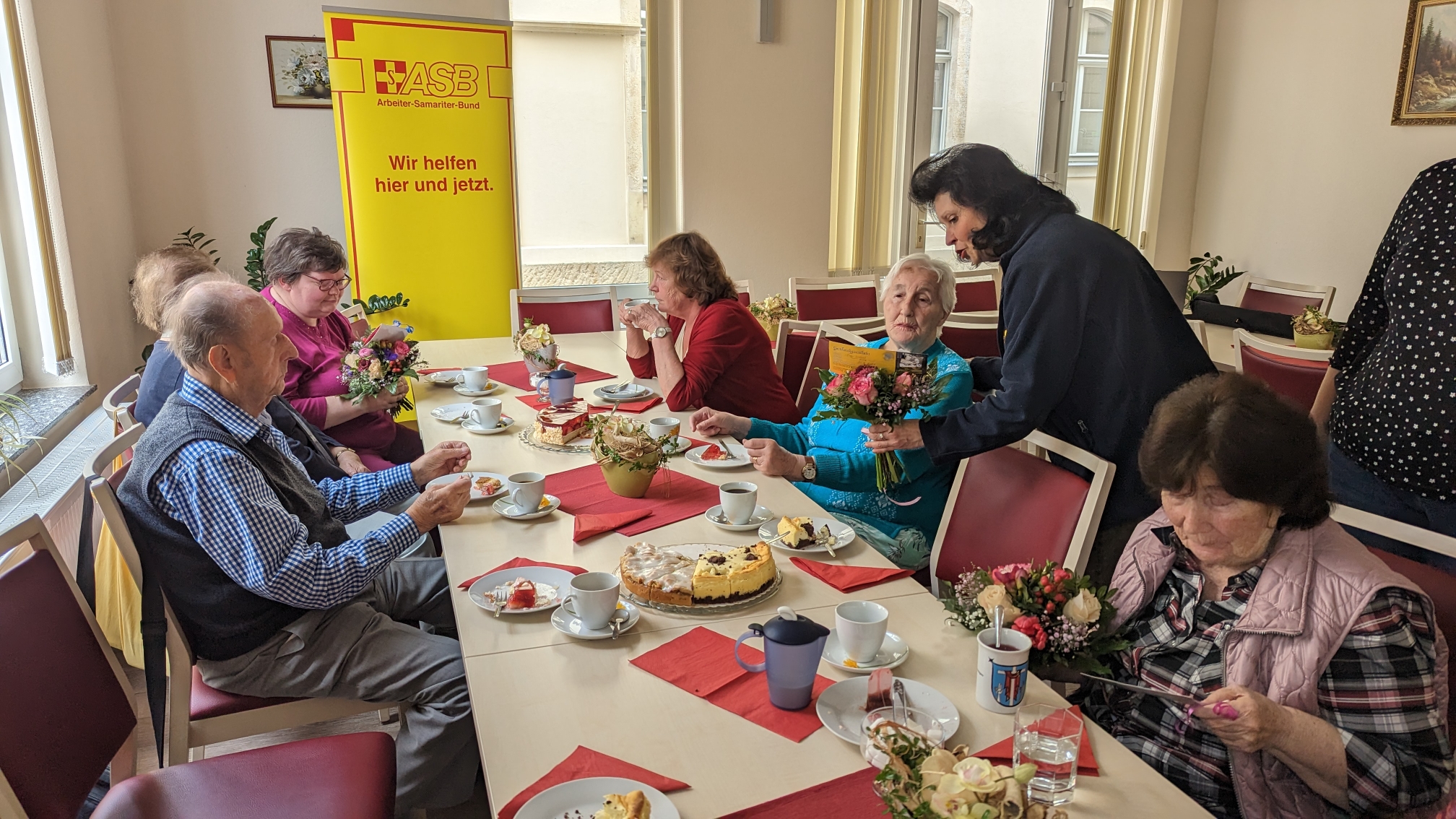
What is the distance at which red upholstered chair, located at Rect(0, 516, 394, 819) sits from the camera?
55.1 inches

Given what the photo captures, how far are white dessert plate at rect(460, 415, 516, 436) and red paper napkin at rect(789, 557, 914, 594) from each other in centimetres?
129

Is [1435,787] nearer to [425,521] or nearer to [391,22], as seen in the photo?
[425,521]

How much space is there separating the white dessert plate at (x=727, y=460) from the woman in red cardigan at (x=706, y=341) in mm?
467

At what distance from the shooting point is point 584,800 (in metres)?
1.15

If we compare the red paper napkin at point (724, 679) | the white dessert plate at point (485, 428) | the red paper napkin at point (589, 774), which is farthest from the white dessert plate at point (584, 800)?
the white dessert plate at point (485, 428)

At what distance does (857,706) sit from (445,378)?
8.17ft

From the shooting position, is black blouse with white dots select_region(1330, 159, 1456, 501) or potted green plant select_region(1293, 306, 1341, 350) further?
potted green plant select_region(1293, 306, 1341, 350)

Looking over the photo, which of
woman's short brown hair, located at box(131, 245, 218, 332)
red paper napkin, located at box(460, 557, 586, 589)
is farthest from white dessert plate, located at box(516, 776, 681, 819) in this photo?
woman's short brown hair, located at box(131, 245, 218, 332)

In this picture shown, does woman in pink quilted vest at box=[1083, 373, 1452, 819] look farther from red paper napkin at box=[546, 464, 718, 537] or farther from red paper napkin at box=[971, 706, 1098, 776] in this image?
red paper napkin at box=[546, 464, 718, 537]

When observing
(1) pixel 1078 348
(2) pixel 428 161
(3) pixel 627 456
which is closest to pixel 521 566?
(3) pixel 627 456

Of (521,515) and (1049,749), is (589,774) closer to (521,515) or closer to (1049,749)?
(1049,749)

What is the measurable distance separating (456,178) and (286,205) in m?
1.10

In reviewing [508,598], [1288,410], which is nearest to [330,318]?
[508,598]

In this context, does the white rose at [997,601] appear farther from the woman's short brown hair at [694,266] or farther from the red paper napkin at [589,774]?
the woman's short brown hair at [694,266]
